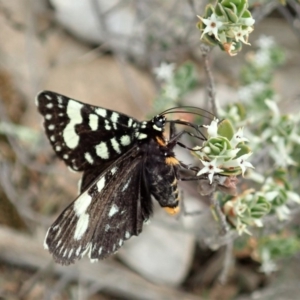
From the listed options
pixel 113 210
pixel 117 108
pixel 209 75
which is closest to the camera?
pixel 209 75

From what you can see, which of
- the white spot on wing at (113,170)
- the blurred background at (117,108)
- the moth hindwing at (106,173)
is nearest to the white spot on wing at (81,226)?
the moth hindwing at (106,173)

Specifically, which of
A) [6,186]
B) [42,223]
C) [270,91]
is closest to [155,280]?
[42,223]

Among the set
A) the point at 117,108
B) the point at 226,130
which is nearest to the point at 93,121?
the point at 226,130

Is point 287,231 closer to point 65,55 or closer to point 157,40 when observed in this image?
point 157,40

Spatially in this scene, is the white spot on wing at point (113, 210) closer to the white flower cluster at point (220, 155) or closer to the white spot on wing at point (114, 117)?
the white spot on wing at point (114, 117)

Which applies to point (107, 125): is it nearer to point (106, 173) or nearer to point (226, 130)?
point (106, 173)

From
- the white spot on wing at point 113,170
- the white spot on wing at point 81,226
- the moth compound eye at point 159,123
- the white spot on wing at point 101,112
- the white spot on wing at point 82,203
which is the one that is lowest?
the white spot on wing at point 81,226
